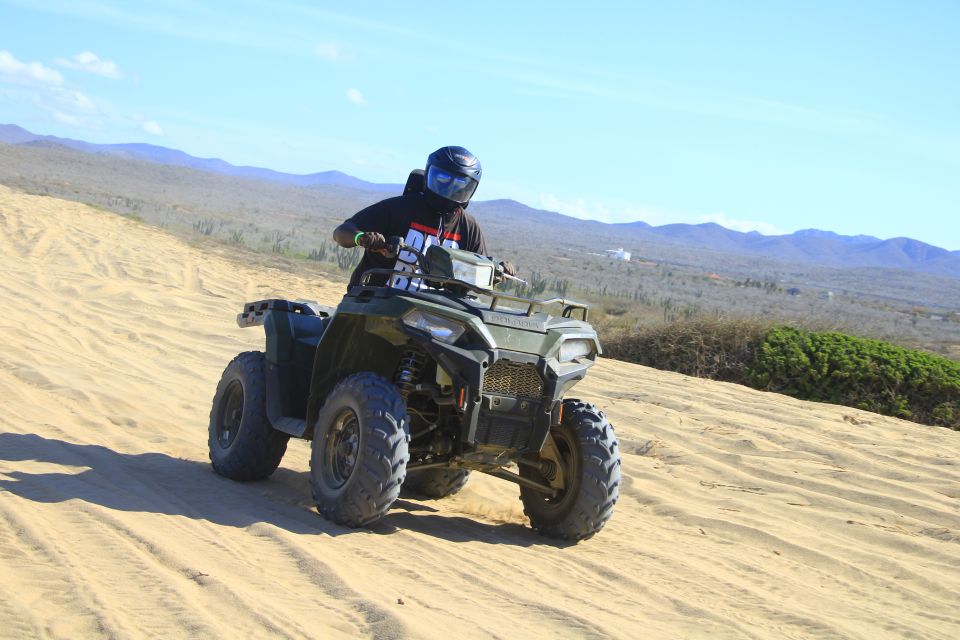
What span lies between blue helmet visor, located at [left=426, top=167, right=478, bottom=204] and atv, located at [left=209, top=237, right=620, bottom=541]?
70cm

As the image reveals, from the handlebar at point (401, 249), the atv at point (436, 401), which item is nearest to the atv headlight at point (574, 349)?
the atv at point (436, 401)

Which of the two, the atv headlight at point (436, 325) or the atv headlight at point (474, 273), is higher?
the atv headlight at point (474, 273)

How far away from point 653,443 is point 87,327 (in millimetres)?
7446

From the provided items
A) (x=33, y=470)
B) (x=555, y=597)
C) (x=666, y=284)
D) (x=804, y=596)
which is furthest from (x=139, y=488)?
(x=666, y=284)

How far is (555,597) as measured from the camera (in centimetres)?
507

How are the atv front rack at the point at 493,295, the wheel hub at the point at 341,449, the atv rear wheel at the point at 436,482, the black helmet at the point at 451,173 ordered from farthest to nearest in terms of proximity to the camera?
1. the atv rear wheel at the point at 436,482
2. the black helmet at the point at 451,173
3. the wheel hub at the point at 341,449
4. the atv front rack at the point at 493,295

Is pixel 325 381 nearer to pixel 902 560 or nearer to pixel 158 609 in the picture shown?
pixel 158 609

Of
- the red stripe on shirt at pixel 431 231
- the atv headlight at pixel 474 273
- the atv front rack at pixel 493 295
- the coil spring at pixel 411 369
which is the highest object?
the red stripe on shirt at pixel 431 231

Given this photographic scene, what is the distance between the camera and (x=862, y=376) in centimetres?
1239

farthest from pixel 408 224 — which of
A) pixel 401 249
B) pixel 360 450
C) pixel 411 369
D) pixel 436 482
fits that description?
pixel 360 450

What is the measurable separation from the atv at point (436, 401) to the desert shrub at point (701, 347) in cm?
748

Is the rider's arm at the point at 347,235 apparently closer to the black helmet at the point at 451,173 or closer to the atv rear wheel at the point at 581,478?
the black helmet at the point at 451,173

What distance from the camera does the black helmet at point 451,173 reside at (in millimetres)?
6871

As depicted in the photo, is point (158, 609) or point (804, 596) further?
point (804, 596)
